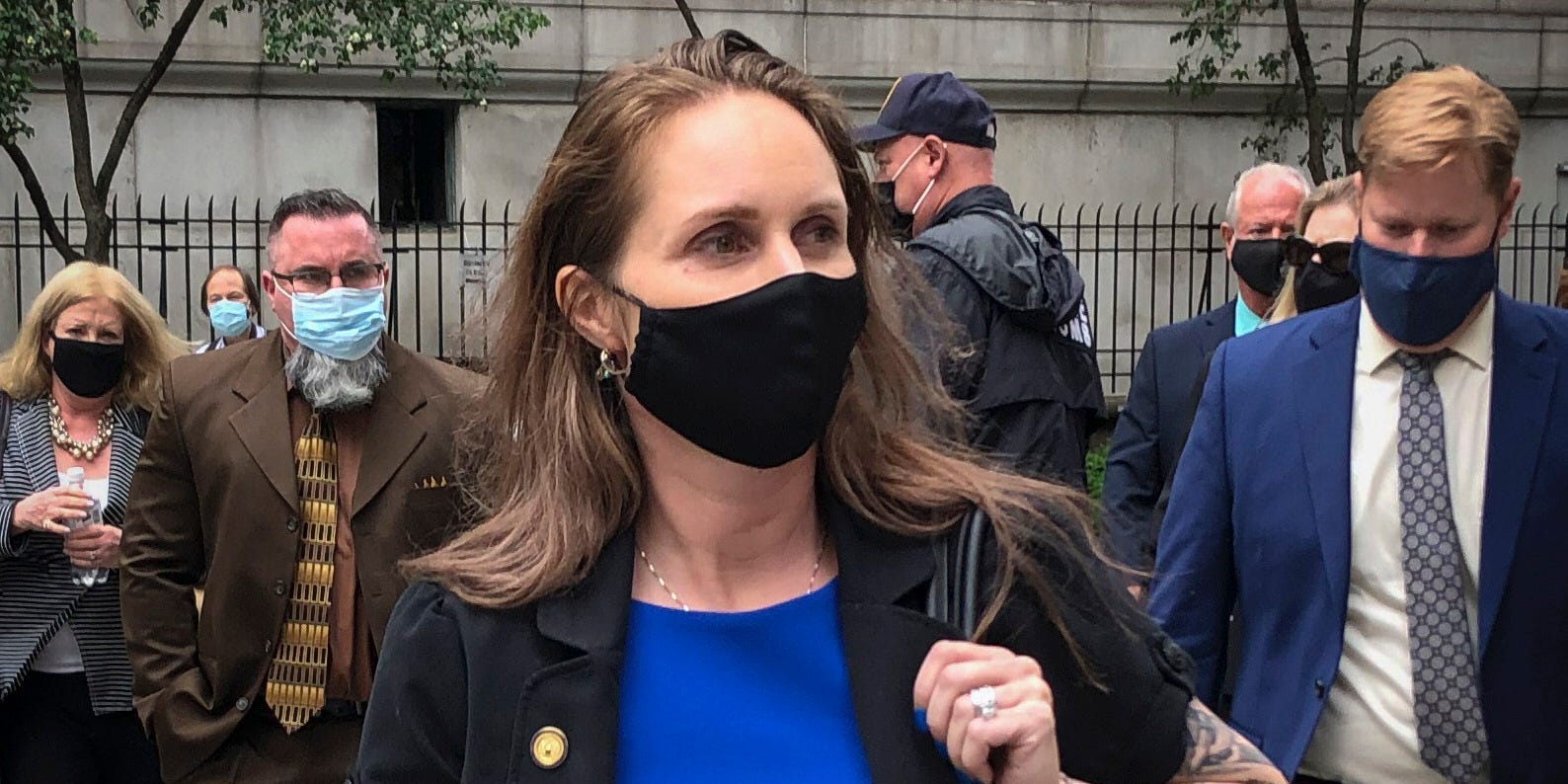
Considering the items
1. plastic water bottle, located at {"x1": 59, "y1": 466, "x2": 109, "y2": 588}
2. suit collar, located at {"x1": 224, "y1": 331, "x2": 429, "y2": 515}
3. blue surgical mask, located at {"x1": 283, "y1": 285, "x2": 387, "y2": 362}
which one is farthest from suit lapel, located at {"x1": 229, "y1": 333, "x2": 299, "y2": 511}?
plastic water bottle, located at {"x1": 59, "y1": 466, "x2": 109, "y2": 588}

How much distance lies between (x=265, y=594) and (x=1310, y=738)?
8.50 ft

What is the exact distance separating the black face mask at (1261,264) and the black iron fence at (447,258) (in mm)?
7615

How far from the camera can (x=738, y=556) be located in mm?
2336

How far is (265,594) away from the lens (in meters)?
4.61

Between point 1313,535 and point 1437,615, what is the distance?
0.28 metres

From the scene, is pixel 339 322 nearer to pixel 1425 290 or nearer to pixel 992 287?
pixel 992 287

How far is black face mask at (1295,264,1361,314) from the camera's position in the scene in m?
4.93

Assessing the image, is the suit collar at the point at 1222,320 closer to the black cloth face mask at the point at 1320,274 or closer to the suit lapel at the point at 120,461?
the black cloth face mask at the point at 1320,274

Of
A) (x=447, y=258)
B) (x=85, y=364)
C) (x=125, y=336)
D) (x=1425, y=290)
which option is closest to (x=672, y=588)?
(x=1425, y=290)

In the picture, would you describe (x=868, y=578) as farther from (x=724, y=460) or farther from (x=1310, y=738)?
(x=1310, y=738)

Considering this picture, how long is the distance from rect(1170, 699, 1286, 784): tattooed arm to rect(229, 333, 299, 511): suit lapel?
298cm

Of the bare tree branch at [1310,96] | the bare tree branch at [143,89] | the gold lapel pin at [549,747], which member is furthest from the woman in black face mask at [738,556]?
the bare tree branch at [1310,96]

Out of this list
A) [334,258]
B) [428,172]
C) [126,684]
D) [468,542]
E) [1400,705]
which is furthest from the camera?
[428,172]

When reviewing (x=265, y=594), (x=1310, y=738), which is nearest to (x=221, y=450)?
(x=265, y=594)
